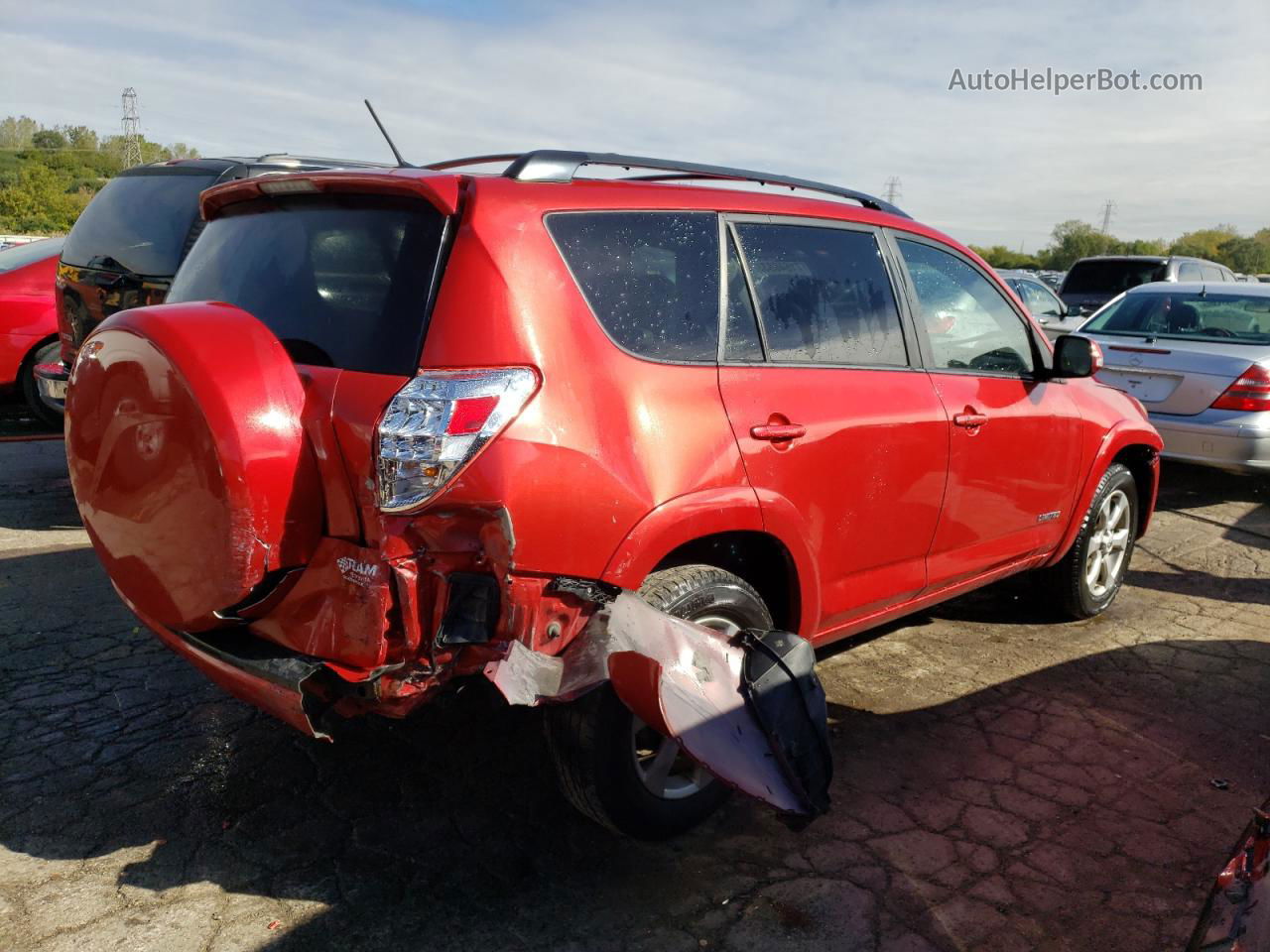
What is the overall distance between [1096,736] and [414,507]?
275 cm

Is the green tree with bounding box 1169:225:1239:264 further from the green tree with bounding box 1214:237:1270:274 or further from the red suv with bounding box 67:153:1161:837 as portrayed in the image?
the red suv with bounding box 67:153:1161:837

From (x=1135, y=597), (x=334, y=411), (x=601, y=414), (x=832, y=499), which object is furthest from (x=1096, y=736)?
(x=334, y=411)

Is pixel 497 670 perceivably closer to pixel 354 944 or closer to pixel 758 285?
pixel 354 944

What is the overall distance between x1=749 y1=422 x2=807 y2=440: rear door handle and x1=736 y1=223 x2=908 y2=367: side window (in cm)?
23

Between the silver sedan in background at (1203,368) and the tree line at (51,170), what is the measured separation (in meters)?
39.3

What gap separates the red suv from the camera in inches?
96.6

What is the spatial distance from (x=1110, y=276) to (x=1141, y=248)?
66028 mm

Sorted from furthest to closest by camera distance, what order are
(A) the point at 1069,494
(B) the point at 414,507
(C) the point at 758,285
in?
1. (A) the point at 1069,494
2. (C) the point at 758,285
3. (B) the point at 414,507

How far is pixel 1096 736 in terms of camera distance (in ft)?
12.4

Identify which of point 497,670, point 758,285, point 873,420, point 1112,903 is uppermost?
point 758,285

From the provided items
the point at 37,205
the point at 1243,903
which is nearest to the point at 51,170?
the point at 37,205

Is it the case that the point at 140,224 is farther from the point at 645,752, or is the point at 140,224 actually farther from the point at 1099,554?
the point at 1099,554

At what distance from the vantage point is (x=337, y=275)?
2770 mm

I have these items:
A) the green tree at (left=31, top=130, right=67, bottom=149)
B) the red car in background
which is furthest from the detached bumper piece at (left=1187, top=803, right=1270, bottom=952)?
the green tree at (left=31, top=130, right=67, bottom=149)
